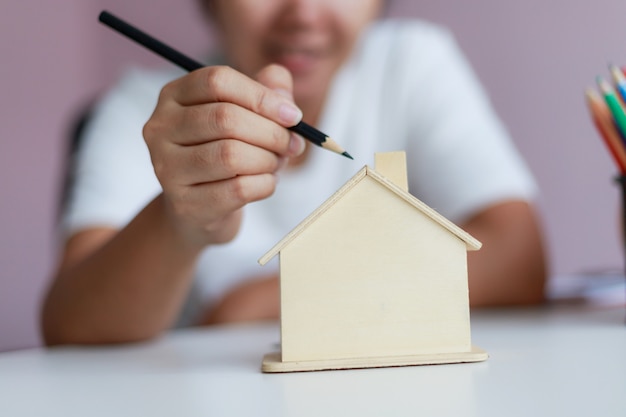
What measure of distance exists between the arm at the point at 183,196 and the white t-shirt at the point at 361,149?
24 centimetres

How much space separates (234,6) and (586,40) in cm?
83

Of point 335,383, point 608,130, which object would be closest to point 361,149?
point 608,130

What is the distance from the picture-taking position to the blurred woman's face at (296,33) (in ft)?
3.36

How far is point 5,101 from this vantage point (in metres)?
1.84

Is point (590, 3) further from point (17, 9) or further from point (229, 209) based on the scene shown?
point (17, 9)

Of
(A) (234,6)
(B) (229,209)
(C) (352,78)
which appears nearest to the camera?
(B) (229,209)

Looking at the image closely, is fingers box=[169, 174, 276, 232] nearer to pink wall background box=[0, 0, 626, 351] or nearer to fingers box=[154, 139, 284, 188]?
fingers box=[154, 139, 284, 188]

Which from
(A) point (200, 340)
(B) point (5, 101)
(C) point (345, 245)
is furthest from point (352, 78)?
(B) point (5, 101)

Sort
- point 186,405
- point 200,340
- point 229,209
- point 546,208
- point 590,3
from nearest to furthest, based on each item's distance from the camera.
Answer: point 186,405, point 229,209, point 200,340, point 590,3, point 546,208

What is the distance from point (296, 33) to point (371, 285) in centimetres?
65

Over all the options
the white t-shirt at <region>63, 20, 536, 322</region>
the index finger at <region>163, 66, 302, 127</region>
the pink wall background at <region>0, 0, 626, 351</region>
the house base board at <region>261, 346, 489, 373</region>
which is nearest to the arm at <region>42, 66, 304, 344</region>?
the index finger at <region>163, 66, 302, 127</region>

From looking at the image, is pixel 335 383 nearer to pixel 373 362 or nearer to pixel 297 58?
pixel 373 362

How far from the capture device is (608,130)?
0.64m

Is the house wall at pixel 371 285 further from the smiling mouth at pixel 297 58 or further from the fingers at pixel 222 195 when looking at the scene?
the smiling mouth at pixel 297 58
